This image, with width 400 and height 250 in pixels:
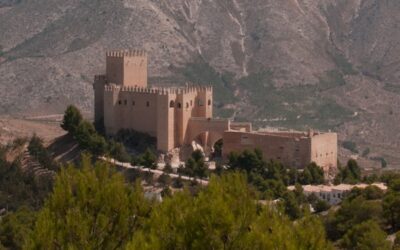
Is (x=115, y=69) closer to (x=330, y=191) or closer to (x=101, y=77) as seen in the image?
(x=101, y=77)

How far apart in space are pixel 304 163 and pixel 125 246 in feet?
105

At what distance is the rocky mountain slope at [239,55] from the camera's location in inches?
3839

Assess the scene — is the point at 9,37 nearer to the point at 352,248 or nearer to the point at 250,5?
the point at 250,5

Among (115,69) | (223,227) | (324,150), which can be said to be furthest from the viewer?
(115,69)

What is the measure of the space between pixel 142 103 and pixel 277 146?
730 cm

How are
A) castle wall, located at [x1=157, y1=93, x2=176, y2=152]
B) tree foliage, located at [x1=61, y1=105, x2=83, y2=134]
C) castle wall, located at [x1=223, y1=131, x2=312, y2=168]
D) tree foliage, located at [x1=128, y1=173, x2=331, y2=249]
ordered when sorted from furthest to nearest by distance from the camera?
tree foliage, located at [x1=61, y1=105, x2=83, y2=134] < castle wall, located at [x1=157, y1=93, x2=176, y2=152] < castle wall, located at [x1=223, y1=131, x2=312, y2=168] < tree foliage, located at [x1=128, y1=173, x2=331, y2=249]

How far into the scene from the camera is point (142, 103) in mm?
54875

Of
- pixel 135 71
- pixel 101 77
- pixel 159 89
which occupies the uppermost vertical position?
pixel 135 71

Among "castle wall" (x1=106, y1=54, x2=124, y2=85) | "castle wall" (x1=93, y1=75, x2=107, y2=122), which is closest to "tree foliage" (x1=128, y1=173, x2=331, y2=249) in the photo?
"castle wall" (x1=106, y1=54, x2=124, y2=85)

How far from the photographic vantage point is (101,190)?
21.7 m

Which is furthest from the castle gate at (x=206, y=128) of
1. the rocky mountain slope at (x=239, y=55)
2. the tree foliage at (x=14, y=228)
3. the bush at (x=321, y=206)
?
the rocky mountain slope at (x=239, y=55)

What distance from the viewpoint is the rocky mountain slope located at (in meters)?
97.5

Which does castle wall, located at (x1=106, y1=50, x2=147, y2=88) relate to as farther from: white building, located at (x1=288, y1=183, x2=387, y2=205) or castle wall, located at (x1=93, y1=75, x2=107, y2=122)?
white building, located at (x1=288, y1=183, x2=387, y2=205)

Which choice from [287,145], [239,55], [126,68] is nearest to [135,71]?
[126,68]
